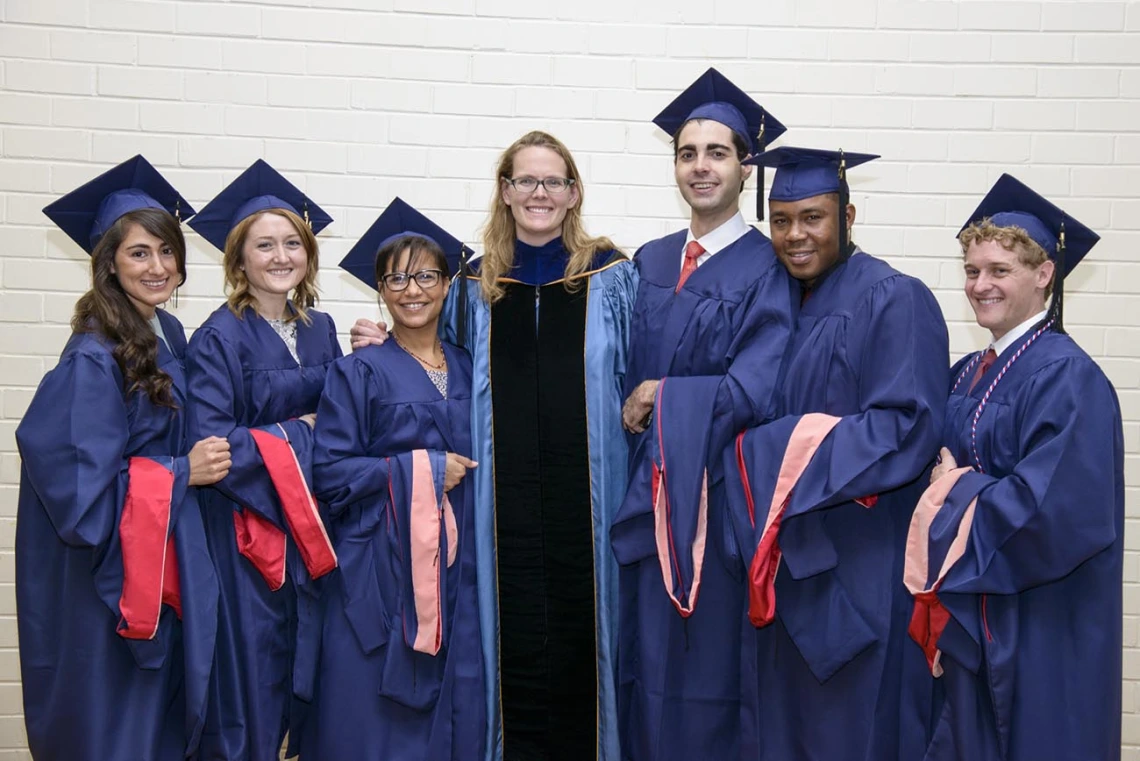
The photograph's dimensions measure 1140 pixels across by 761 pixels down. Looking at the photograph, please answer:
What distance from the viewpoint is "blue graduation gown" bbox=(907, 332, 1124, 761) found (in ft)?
7.84

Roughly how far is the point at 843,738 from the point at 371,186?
106 inches

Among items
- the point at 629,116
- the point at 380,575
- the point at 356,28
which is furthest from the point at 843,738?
the point at 356,28

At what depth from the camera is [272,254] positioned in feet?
9.64

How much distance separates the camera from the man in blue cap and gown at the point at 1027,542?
7.86 ft

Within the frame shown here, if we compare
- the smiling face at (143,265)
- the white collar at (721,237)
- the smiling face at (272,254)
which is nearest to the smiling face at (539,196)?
the white collar at (721,237)

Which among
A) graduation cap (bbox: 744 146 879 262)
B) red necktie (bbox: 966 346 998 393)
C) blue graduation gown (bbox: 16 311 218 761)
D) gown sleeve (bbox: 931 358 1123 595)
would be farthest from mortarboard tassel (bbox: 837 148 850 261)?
blue graduation gown (bbox: 16 311 218 761)

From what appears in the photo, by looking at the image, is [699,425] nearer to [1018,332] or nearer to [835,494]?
[835,494]

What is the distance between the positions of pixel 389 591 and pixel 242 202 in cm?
127

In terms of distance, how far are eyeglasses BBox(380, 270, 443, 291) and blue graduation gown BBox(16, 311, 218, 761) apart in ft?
2.48

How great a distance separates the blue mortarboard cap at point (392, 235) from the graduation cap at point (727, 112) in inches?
31.1

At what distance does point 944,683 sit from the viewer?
262 cm

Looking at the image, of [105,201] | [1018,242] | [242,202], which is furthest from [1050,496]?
[105,201]

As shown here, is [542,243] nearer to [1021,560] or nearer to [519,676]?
[519,676]

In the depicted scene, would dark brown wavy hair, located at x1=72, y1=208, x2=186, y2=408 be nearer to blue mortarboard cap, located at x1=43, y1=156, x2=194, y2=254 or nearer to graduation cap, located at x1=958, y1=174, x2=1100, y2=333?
blue mortarboard cap, located at x1=43, y1=156, x2=194, y2=254
